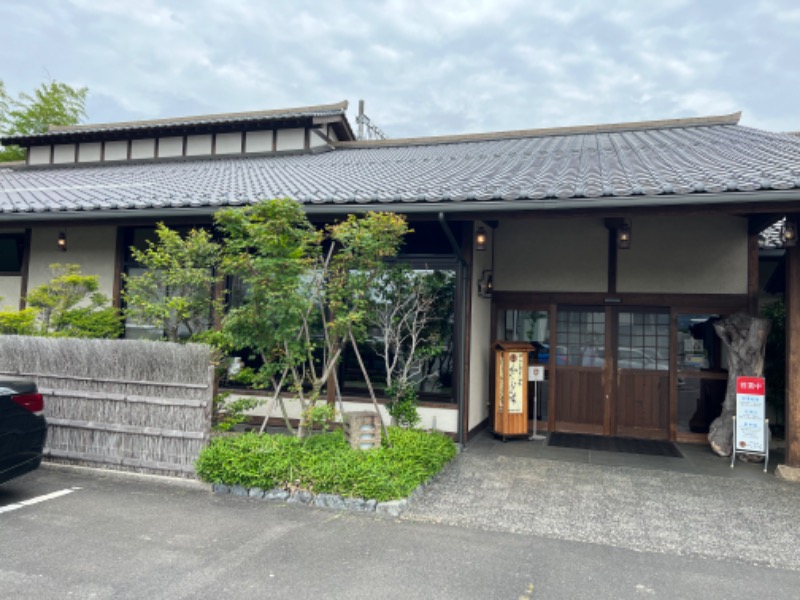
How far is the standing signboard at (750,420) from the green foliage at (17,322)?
8.08 meters

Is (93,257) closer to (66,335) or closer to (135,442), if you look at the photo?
(66,335)

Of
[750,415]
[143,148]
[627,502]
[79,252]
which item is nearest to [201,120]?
[143,148]

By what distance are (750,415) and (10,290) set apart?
1022 centimetres

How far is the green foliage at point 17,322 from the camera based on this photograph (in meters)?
5.92

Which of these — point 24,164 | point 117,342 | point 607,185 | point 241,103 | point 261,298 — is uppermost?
point 241,103

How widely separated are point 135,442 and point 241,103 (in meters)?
26.6

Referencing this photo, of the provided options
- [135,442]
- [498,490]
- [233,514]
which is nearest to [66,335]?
[135,442]

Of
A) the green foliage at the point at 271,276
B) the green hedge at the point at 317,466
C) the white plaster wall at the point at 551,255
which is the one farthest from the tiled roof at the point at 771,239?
the green foliage at the point at 271,276

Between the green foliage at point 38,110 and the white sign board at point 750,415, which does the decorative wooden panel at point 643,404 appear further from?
the green foliage at point 38,110

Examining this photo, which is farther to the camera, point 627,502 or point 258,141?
point 258,141

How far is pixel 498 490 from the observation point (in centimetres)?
464

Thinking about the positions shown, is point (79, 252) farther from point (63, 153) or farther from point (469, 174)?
point (63, 153)

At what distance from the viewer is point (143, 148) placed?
38.1 feet

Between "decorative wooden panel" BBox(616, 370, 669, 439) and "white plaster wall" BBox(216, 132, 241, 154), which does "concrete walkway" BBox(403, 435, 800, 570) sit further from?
"white plaster wall" BBox(216, 132, 241, 154)
